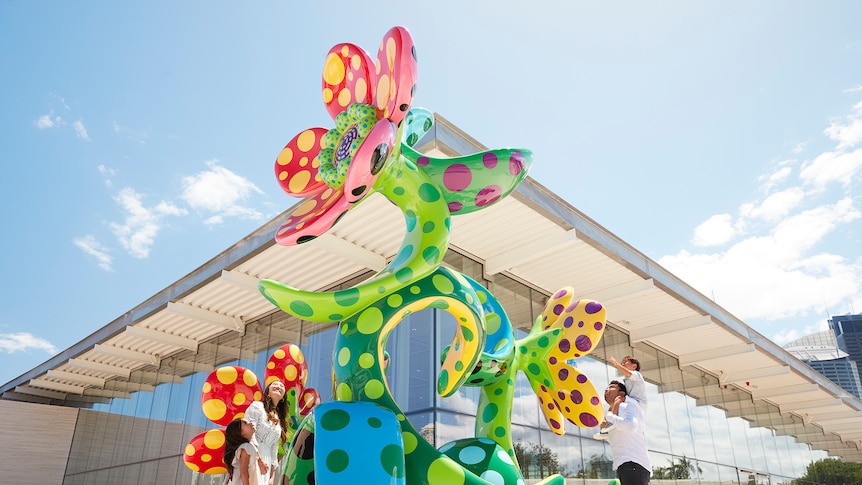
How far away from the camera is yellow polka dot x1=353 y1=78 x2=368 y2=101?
2.91m

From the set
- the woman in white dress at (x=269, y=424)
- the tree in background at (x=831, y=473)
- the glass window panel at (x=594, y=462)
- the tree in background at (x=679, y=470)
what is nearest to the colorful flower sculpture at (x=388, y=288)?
the woman in white dress at (x=269, y=424)

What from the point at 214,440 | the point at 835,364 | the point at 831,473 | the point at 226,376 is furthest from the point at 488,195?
the point at 835,364

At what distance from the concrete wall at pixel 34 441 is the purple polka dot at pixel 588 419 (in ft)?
61.3

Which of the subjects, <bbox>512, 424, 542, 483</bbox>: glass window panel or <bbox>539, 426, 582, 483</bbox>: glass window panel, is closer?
<bbox>512, 424, 542, 483</bbox>: glass window panel

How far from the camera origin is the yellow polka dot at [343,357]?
2705mm

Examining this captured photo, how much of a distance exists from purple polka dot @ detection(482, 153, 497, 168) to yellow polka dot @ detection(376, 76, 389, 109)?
0.63 metres

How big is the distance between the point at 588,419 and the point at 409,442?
1.64 m

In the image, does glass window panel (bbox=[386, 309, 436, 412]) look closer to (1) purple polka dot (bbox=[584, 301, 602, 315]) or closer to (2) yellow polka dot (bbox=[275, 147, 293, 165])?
(1) purple polka dot (bbox=[584, 301, 602, 315])

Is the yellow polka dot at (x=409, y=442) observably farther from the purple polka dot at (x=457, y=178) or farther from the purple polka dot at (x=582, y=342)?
the purple polka dot at (x=582, y=342)

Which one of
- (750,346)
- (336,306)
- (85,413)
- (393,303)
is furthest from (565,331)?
(85,413)

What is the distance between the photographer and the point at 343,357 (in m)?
2.72

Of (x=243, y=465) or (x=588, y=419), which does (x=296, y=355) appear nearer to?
(x=243, y=465)

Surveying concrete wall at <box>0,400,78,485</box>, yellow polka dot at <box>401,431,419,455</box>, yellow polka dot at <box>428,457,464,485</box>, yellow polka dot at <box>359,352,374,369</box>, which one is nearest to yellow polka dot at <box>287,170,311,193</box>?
yellow polka dot at <box>359,352,374,369</box>

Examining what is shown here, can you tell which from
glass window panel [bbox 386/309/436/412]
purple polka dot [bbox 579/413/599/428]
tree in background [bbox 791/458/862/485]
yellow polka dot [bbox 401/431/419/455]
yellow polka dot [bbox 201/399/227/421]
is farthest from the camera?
tree in background [bbox 791/458/862/485]
